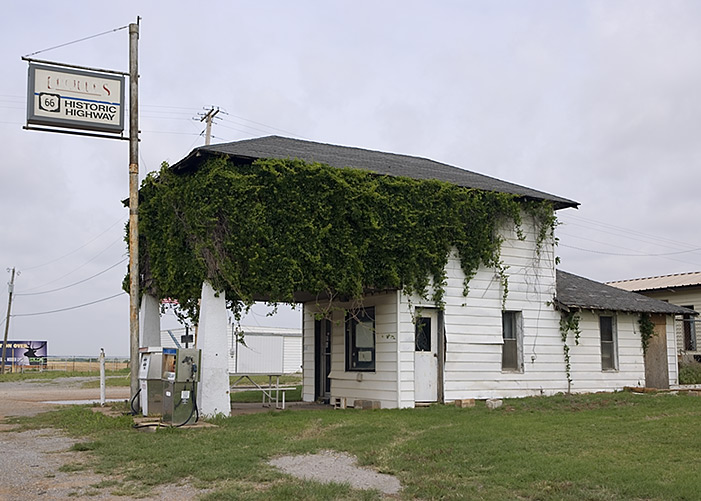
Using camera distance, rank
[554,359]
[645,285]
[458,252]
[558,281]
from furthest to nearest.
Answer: [645,285]
[558,281]
[554,359]
[458,252]

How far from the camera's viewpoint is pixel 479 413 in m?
14.3

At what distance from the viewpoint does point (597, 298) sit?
1947 centimetres

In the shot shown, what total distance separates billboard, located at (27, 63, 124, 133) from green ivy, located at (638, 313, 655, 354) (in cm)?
1451

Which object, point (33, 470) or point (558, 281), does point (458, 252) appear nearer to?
point (558, 281)

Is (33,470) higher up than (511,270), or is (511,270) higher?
(511,270)

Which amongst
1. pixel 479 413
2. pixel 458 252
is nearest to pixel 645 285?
pixel 458 252

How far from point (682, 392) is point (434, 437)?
33.0 ft

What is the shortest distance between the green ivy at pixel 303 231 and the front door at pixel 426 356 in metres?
0.55

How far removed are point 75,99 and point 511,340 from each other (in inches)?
454

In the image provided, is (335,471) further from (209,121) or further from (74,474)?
(209,121)

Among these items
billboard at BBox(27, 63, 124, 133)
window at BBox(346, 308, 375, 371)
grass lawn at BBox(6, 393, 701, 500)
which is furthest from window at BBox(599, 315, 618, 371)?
billboard at BBox(27, 63, 124, 133)

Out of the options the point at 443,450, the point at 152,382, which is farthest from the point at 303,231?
the point at 443,450

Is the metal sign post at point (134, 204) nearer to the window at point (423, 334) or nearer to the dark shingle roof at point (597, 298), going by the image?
the window at point (423, 334)

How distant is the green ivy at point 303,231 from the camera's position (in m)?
14.1
